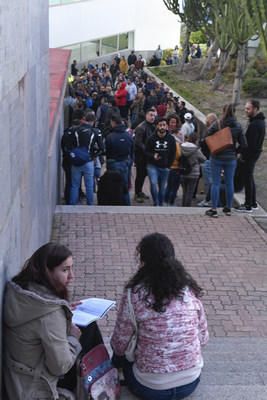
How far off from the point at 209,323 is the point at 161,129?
461 centimetres

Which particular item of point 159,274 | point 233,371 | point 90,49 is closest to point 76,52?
point 90,49

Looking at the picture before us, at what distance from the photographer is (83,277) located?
23.5ft

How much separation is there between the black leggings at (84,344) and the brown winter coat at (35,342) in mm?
239

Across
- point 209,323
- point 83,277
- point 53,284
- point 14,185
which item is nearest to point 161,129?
point 83,277

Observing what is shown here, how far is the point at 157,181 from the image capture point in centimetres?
1069

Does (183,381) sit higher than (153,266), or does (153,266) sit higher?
(153,266)

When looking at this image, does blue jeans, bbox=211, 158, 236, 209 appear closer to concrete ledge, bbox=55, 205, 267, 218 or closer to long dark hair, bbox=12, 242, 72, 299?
concrete ledge, bbox=55, 205, 267, 218

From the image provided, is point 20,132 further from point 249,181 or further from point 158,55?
point 158,55

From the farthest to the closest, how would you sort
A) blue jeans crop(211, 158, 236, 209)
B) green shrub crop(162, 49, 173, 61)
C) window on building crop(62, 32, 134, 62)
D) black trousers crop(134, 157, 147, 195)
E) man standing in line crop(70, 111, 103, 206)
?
green shrub crop(162, 49, 173, 61) < window on building crop(62, 32, 134, 62) < black trousers crop(134, 157, 147, 195) < man standing in line crop(70, 111, 103, 206) < blue jeans crop(211, 158, 236, 209)

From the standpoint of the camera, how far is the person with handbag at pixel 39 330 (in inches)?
129

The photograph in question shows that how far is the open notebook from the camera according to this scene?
3832mm

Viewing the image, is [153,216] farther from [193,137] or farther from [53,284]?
[53,284]

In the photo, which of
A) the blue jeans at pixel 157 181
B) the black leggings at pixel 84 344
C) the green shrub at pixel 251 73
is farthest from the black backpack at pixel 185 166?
the green shrub at pixel 251 73

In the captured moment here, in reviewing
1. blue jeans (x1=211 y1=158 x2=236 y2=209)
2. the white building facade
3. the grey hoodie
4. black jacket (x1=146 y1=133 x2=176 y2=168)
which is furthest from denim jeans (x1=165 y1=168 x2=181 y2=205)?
the white building facade
